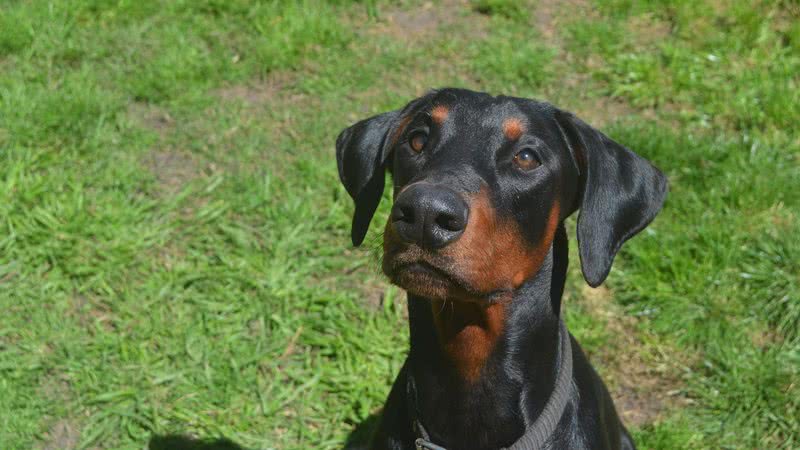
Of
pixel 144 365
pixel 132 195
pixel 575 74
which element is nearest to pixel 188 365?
pixel 144 365

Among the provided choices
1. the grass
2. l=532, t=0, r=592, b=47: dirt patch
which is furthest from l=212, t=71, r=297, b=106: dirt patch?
l=532, t=0, r=592, b=47: dirt patch

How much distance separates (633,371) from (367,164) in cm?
209

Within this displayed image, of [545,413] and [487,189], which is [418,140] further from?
[545,413]

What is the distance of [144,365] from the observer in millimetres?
5039

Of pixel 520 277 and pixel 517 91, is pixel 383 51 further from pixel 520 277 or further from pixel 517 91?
pixel 520 277

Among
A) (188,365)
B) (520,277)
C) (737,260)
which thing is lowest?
(188,365)

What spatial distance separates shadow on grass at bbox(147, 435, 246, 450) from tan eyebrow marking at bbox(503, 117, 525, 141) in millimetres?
2150

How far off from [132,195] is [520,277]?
3179 mm

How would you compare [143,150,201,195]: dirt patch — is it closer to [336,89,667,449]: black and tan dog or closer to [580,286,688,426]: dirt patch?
[580,286,688,426]: dirt patch

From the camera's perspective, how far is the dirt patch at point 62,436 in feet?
15.5

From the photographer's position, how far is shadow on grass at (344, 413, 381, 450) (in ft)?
15.8

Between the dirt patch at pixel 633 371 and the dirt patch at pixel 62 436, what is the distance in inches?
101

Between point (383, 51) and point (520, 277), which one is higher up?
point (520, 277)

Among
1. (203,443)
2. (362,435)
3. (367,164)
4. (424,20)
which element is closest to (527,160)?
(367,164)
